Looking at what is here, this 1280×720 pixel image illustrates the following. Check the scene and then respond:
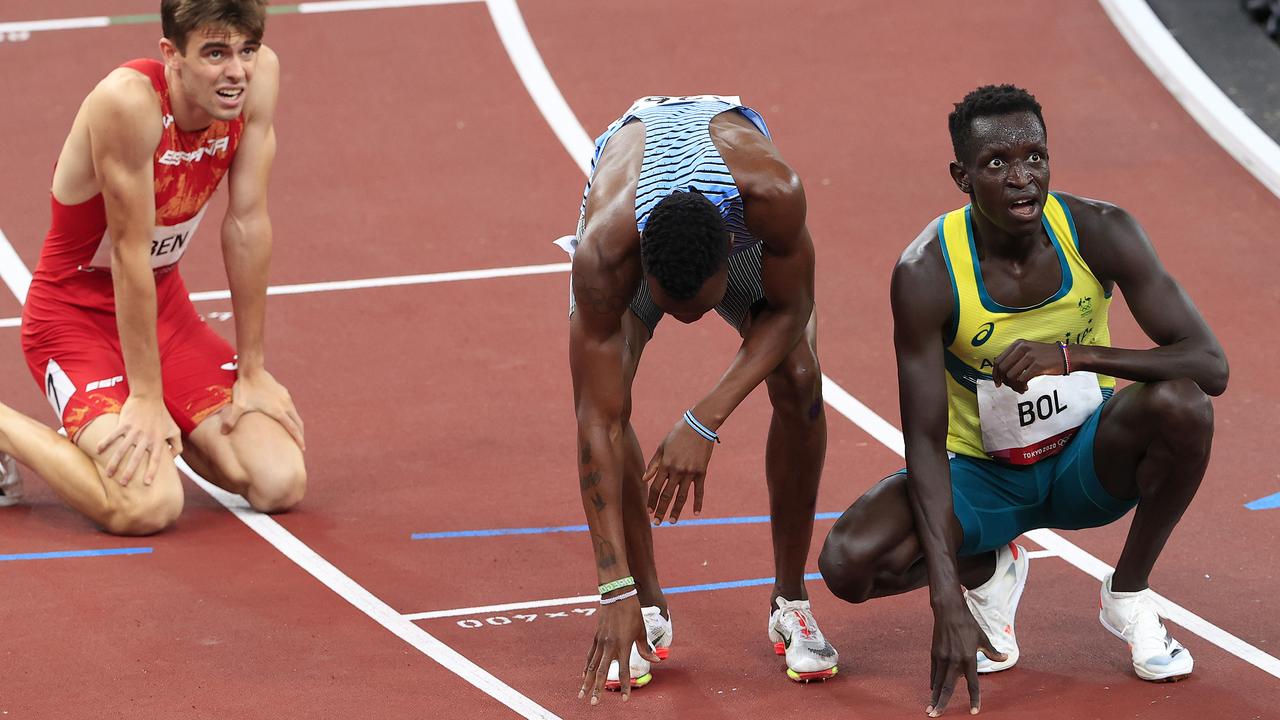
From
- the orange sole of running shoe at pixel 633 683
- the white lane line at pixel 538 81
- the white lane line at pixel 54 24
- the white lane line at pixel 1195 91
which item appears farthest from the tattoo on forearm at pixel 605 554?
the white lane line at pixel 54 24

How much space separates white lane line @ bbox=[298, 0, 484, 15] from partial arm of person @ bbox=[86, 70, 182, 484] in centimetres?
471

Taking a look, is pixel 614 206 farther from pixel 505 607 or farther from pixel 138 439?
pixel 138 439

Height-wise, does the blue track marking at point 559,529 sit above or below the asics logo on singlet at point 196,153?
below

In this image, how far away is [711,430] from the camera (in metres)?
3.79

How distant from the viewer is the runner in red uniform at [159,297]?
500 cm

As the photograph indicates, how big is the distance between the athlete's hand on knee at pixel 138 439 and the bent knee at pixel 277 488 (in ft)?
0.95

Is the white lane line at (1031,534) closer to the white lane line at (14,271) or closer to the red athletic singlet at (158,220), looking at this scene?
the red athletic singlet at (158,220)

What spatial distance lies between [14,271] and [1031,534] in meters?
4.50

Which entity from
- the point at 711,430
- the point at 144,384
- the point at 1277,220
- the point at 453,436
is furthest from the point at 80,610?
the point at 1277,220

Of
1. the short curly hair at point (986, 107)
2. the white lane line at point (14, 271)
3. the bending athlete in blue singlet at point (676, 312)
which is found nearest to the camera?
the bending athlete in blue singlet at point (676, 312)

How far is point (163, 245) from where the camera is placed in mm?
5383

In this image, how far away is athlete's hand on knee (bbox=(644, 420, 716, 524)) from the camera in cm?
376

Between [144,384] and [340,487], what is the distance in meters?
0.73

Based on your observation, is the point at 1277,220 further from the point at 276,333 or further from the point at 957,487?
the point at 276,333
